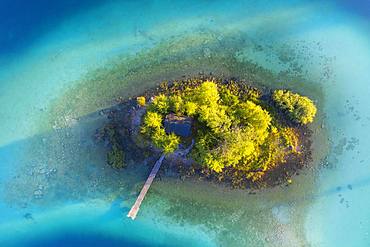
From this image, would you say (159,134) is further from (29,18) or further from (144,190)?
(29,18)

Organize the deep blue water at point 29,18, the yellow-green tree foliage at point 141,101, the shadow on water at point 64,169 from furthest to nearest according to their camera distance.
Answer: the deep blue water at point 29,18 → the shadow on water at point 64,169 → the yellow-green tree foliage at point 141,101

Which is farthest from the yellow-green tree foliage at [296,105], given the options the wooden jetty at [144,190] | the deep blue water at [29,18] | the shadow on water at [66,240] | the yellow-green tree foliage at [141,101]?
the shadow on water at [66,240]

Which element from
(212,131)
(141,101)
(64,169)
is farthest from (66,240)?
(212,131)

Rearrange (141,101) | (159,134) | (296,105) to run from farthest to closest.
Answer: (296,105) → (141,101) → (159,134)

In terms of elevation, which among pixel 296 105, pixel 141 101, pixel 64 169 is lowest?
pixel 64 169

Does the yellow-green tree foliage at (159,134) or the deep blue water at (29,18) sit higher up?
the deep blue water at (29,18)

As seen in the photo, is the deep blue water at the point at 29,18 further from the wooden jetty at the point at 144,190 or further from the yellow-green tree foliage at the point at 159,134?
the wooden jetty at the point at 144,190

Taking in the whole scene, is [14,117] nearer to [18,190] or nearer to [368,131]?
[18,190]

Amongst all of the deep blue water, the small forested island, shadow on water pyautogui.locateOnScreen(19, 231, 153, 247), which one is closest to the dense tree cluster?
the small forested island
